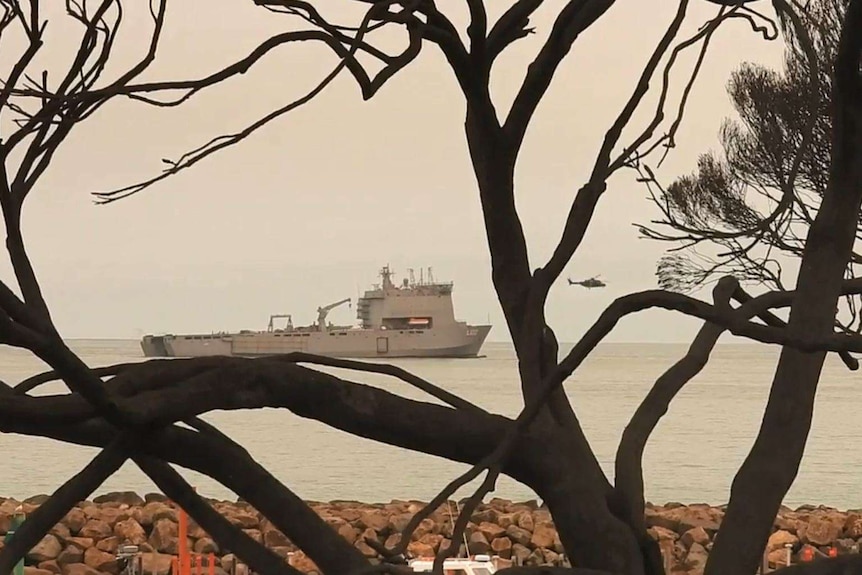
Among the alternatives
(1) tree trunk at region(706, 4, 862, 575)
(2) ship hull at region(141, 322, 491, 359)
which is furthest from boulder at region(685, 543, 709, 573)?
(2) ship hull at region(141, 322, 491, 359)

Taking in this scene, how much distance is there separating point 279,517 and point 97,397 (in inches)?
6.4

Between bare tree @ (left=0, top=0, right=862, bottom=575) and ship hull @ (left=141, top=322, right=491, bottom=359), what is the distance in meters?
17.9

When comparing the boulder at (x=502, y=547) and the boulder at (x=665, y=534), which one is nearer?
the boulder at (x=502, y=547)

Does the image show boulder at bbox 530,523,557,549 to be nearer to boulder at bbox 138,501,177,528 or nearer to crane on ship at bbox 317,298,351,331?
boulder at bbox 138,501,177,528

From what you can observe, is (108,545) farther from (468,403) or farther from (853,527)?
(468,403)

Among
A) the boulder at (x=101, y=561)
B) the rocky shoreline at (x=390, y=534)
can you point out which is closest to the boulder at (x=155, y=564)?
the rocky shoreline at (x=390, y=534)

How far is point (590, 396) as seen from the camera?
20.1m

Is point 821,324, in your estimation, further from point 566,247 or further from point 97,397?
point 97,397

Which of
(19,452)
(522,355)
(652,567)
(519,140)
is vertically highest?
(519,140)

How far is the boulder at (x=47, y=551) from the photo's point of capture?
18.5 ft

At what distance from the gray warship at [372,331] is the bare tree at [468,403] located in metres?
19.1

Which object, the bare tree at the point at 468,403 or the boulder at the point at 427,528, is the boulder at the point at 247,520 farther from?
the bare tree at the point at 468,403

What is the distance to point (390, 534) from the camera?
6266mm

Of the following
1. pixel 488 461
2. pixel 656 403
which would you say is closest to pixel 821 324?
pixel 656 403
